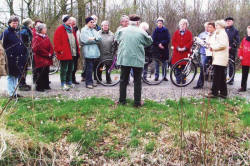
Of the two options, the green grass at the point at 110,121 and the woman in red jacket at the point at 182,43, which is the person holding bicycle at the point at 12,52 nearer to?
the green grass at the point at 110,121

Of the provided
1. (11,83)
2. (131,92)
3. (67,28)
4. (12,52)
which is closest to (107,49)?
(67,28)

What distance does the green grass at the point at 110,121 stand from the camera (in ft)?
14.9

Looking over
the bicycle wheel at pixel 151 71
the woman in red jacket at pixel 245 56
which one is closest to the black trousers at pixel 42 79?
the bicycle wheel at pixel 151 71

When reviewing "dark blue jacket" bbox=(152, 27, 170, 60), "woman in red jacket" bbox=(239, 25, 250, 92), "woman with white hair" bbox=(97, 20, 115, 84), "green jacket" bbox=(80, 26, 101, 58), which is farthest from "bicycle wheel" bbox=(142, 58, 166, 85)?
"woman in red jacket" bbox=(239, 25, 250, 92)

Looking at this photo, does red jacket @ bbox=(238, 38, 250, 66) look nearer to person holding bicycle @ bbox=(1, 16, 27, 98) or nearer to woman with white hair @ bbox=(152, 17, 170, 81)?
woman with white hair @ bbox=(152, 17, 170, 81)

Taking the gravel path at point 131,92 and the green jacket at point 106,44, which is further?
the green jacket at point 106,44

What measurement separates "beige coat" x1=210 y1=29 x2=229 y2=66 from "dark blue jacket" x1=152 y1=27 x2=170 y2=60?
2.55 metres

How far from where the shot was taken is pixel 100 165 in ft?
13.5

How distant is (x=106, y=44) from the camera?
8.41 m

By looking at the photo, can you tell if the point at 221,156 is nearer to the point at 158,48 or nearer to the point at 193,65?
the point at 193,65

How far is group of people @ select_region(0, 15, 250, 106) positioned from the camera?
19.4ft

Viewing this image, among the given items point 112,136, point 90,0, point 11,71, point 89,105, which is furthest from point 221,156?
point 90,0

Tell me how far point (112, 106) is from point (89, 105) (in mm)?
512

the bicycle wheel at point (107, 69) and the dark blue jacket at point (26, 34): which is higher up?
the dark blue jacket at point (26, 34)
